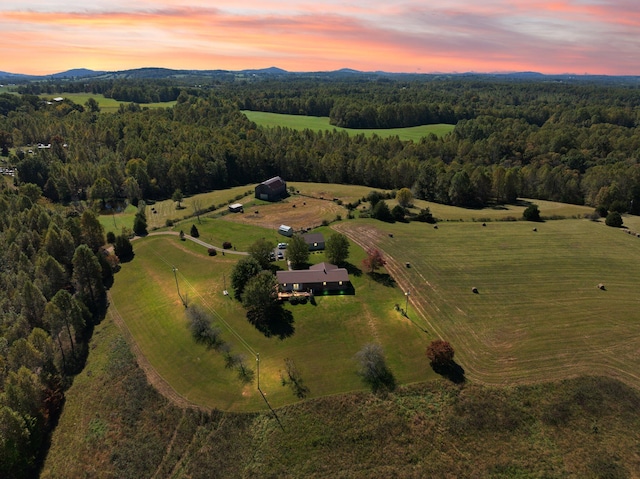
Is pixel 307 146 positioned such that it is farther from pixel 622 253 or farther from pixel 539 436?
pixel 539 436

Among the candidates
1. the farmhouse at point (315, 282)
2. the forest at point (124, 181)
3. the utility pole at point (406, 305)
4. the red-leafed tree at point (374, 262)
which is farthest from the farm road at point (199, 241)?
the utility pole at point (406, 305)

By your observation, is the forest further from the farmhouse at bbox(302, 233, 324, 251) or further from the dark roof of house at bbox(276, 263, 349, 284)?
the farmhouse at bbox(302, 233, 324, 251)

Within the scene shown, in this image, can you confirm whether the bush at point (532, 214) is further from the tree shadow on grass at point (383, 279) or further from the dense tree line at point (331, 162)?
the tree shadow on grass at point (383, 279)

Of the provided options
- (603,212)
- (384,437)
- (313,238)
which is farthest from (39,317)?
(603,212)

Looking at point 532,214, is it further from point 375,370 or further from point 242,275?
point 242,275

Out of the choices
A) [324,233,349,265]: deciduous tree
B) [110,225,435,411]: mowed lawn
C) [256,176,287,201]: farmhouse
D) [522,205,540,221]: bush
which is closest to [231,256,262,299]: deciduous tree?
[110,225,435,411]: mowed lawn

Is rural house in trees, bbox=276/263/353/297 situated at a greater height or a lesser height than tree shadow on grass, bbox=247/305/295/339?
greater

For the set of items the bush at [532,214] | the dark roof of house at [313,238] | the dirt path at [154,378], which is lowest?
the dirt path at [154,378]
